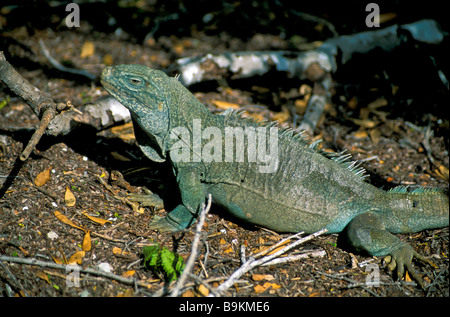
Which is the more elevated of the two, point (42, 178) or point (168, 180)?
point (42, 178)

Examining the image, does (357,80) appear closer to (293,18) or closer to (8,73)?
(293,18)

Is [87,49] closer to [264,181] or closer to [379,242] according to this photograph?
[264,181]

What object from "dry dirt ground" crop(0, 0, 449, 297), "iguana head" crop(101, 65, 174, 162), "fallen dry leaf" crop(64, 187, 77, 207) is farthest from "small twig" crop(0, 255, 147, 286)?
"iguana head" crop(101, 65, 174, 162)

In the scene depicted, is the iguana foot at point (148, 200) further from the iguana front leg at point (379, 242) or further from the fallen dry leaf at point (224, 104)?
the fallen dry leaf at point (224, 104)

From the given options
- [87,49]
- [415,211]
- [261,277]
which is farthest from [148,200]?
[87,49]

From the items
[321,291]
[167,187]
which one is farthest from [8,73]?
[321,291]

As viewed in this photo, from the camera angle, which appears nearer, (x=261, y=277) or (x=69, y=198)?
(x=261, y=277)
